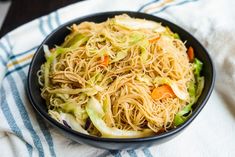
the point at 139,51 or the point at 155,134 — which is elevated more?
the point at 139,51

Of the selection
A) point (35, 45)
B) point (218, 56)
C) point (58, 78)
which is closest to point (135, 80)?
point (58, 78)

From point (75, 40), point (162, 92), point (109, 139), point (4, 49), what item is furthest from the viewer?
point (4, 49)

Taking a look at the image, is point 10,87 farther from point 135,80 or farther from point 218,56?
point 218,56

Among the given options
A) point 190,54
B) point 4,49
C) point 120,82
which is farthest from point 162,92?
point 4,49

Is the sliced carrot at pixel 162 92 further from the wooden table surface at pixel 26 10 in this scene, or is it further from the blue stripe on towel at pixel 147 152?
the wooden table surface at pixel 26 10

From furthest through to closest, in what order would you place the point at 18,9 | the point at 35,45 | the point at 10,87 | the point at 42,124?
the point at 18,9
the point at 35,45
the point at 10,87
the point at 42,124

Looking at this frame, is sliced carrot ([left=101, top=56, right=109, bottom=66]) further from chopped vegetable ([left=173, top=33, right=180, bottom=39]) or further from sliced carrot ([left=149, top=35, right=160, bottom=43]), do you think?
chopped vegetable ([left=173, top=33, right=180, bottom=39])

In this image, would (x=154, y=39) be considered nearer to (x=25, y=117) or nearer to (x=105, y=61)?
(x=105, y=61)
